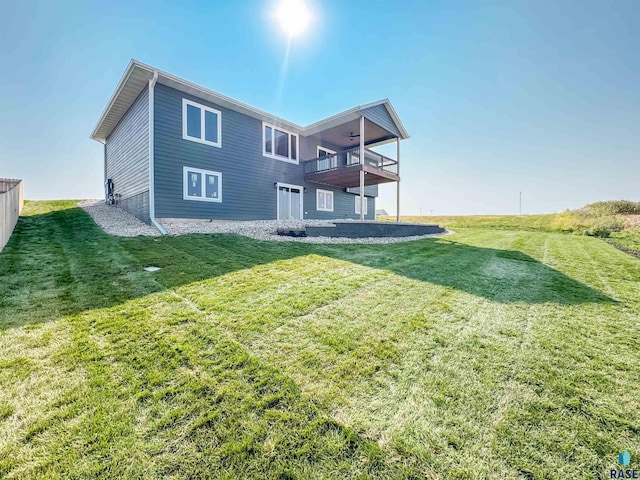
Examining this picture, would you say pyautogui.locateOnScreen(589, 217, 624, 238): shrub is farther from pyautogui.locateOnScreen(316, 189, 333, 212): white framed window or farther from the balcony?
pyautogui.locateOnScreen(316, 189, 333, 212): white framed window

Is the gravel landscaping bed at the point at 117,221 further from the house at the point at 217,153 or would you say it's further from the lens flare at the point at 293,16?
the lens flare at the point at 293,16

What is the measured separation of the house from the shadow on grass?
3.14m

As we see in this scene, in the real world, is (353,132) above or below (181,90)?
above

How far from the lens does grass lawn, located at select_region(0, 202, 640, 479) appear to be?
1522mm

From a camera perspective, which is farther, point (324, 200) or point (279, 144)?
point (324, 200)

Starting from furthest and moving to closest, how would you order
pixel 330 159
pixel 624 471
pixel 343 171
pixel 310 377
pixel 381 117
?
pixel 330 159 → pixel 381 117 → pixel 343 171 → pixel 310 377 → pixel 624 471

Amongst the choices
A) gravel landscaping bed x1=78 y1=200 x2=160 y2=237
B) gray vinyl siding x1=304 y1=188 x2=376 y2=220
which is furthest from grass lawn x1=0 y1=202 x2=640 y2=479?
gray vinyl siding x1=304 y1=188 x2=376 y2=220

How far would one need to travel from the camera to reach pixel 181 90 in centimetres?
1020

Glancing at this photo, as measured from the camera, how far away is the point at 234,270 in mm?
5008

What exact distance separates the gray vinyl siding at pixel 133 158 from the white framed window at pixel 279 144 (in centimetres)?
498

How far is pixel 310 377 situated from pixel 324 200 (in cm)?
1488

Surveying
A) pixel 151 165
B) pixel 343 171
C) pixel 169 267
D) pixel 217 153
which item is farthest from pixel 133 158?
pixel 343 171

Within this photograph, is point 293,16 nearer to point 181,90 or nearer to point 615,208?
point 181,90

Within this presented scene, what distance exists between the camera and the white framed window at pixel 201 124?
412 inches
